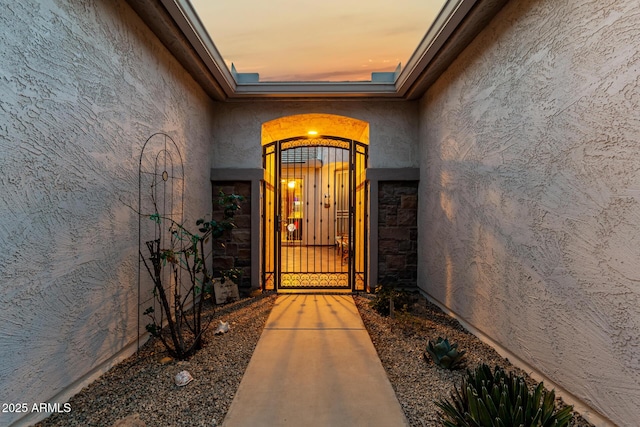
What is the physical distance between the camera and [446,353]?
2.60 meters

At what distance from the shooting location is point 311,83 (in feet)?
15.2

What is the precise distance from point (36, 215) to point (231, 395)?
1755 millimetres

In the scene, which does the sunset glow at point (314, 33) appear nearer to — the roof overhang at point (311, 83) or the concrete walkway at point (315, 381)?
the roof overhang at point (311, 83)

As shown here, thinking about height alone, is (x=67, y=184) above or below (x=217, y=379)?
above

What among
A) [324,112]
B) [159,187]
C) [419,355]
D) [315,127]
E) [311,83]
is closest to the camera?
[419,355]

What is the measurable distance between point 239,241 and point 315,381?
10.1 feet

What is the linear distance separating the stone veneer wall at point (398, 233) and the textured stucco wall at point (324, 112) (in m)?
0.45

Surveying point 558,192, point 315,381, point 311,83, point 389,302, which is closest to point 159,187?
point 315,381

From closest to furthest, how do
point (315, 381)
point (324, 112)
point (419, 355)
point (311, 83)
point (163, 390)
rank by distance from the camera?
1. point (163, 390)
2. point (315, 381)
3. point (419, 355)
4. point (311, 83)
5. point (324, 112)

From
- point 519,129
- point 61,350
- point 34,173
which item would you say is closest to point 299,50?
point 519,129

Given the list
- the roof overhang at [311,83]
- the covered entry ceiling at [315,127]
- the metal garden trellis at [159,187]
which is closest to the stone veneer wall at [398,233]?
the covered entry ceiling at [315,127]

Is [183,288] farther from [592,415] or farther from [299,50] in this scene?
[592,415]

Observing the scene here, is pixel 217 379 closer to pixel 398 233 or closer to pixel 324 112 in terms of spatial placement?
pixel 398 233

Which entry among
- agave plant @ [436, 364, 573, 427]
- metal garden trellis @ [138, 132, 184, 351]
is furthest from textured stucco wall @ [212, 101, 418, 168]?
Result: agave plant @ [436, 364, 573, 427]
